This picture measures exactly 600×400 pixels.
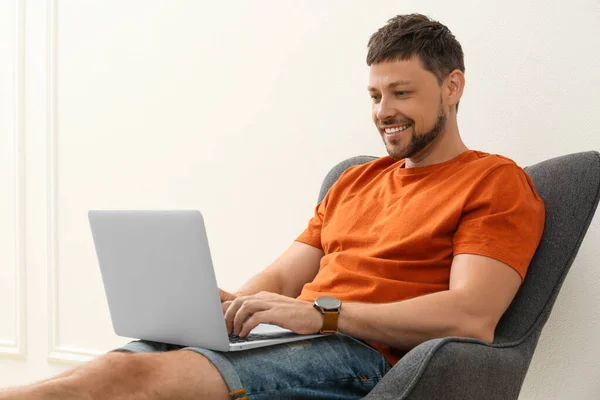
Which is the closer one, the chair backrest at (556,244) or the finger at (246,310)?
the finger at (246,310)

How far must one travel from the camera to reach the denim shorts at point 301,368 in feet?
4.36

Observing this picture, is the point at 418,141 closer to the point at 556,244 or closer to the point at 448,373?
the point at 556,244

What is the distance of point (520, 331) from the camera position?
5.10ft

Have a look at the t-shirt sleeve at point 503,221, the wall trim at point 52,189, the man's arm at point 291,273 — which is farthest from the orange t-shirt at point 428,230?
the wall trim at point 52,189

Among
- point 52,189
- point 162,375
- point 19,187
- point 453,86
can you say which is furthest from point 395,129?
point 19,187

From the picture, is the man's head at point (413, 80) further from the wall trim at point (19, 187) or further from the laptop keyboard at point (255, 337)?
the wall trim at point (19, 187)

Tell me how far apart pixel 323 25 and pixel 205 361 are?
1484 mm

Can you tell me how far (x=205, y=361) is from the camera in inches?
51.9

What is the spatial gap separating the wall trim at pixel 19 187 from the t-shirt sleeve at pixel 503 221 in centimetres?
209

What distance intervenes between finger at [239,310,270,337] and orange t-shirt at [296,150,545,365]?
0.27 m

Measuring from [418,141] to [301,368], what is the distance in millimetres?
665

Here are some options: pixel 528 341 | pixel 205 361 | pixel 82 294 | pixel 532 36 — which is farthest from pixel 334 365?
pixel 82 294

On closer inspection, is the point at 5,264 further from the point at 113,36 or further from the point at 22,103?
the point at 113,36

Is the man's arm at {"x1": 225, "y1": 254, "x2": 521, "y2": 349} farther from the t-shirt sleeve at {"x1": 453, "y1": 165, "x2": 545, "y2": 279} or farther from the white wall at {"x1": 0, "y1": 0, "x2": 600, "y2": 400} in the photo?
the white wall at {"x1": 0, "y1": 0, "x2": 600, "y2": 400}
